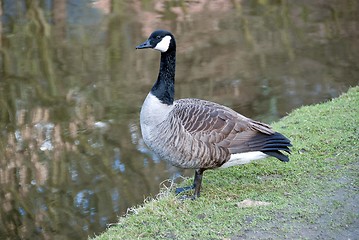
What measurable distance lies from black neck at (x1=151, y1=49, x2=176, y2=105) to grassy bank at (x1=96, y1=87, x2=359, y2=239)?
978 millimetres

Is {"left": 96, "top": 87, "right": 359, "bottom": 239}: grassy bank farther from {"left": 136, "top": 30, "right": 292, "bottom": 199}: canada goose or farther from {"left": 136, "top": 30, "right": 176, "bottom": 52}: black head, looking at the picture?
{"left": 136, "top": 30, "right": 176, "bottom": 52}: black head

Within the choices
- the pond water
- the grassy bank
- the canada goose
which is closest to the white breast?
the canada goose

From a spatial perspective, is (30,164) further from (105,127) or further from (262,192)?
(262,192)

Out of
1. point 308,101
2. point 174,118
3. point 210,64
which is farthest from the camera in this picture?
point 210,64

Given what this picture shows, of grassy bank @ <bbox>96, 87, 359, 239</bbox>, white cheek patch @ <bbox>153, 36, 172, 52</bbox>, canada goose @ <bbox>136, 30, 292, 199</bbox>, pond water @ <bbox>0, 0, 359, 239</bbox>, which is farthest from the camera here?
pond water @ <bbox>0, 0, 359, 239</bbox>

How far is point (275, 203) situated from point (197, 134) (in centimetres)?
100

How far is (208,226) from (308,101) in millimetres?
5332

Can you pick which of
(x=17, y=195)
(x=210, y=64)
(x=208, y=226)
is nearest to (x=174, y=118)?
(x=208, y=226)

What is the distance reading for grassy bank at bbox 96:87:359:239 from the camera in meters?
4.93

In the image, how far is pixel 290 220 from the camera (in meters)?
5.06

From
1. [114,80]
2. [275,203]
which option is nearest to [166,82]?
[275,203]

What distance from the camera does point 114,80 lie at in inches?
436

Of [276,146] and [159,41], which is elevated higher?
[159,41]

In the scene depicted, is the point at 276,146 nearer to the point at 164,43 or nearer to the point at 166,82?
the point at 166,82
